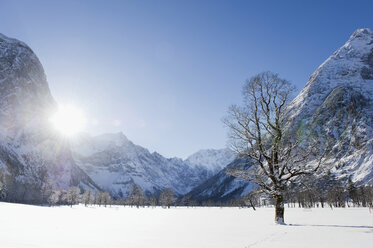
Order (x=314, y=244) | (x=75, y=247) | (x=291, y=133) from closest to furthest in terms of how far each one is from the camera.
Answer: (x=75, y=247) → (x=314, y=244) → (x=291, y=133)

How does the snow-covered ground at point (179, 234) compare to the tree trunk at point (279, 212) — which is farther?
the tree trunk at point (279, 212)

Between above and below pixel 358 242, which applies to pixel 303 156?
above

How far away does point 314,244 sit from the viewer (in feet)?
34.5

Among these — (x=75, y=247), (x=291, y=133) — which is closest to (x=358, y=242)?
(x=75, y=247)

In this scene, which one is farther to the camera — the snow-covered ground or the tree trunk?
the tree trunk

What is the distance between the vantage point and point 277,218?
2117cm

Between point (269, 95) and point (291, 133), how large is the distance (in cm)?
452

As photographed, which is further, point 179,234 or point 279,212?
point 279,212

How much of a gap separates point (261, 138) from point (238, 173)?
13.1 feet

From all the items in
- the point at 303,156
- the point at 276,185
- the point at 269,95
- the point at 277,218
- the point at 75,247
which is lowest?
the point at 277,218

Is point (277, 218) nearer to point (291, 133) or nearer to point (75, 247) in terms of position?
point (291, 133)

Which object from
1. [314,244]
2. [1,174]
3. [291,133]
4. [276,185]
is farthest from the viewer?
[1,174]

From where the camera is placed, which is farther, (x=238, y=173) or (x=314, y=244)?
(x=238, y=173)

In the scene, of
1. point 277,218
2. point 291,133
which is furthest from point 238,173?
point 291,133
